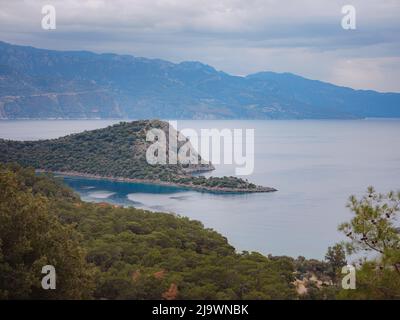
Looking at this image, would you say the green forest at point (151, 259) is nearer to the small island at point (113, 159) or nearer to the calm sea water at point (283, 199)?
the calm sea water at point (283, 199)

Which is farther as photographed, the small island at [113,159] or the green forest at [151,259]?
the small island at [113,159]

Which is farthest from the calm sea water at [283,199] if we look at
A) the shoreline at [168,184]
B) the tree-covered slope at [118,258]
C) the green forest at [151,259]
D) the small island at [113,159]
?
the tree-covered slope at [118,258]

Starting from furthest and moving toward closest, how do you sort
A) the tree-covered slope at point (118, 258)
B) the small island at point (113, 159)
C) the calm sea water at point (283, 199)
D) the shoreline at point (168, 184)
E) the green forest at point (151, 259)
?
the small island at point (113, 159), the shoreline at point (168, 184), the calm sea water at point (283, 199), the tree-covered slope at point (118, 258), the green forest at point (151, 259)

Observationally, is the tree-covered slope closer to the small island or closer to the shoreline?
the shoreline

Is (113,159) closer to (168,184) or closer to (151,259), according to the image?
(168,184)

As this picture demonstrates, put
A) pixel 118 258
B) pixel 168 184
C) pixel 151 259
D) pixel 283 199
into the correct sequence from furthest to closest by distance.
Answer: pixel 168 184 → pixel 283 199 → pixel 151 259 → pixel 118 258

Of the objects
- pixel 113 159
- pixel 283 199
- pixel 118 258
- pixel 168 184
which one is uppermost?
pixel 118 258

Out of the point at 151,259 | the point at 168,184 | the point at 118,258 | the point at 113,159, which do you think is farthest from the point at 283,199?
the point at 118,258
